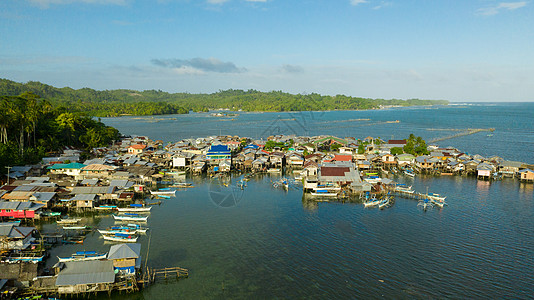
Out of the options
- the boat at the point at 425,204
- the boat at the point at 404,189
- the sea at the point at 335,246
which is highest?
the boat at the point at 404,189

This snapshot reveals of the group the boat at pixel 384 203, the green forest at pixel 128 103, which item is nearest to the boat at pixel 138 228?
the boat at pixel 384 203

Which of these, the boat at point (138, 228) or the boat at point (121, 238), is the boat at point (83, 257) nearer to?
the boat at point (121, 238)

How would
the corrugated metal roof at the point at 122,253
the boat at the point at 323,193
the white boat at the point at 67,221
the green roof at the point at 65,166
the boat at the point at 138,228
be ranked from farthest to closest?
the green roof at the point at 65,166 < the boat at the point at 323,193 < the white boat at the point at 67,221 < the boat at the point at 138,228 < the corrugated metal roof at the point at 122,253

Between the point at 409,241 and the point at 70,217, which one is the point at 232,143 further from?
the point at 409,241

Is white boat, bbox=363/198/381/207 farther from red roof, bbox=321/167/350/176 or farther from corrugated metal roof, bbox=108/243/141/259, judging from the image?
corrugated metal roof, bbox=108/243/141/259

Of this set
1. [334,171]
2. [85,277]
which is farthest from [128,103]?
[85,277]

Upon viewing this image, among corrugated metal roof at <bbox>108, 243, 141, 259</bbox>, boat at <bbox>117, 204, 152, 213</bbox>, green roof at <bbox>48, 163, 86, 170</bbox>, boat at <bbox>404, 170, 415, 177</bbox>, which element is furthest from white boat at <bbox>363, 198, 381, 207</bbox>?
green roof at <bbox>48, 163, 86, 170</bbox>
